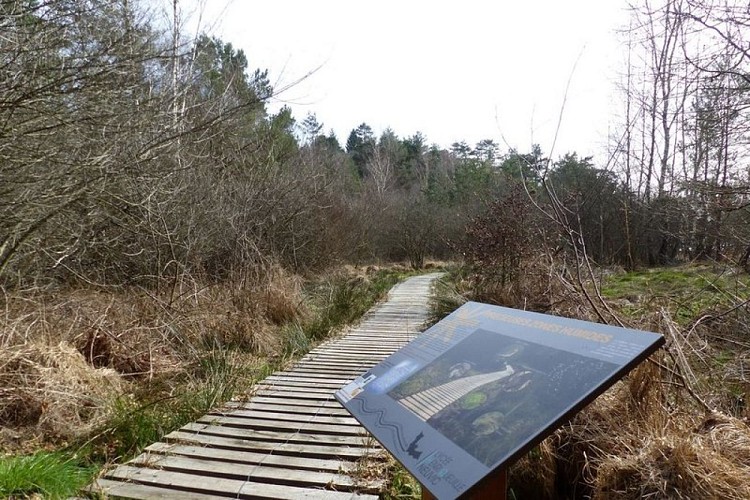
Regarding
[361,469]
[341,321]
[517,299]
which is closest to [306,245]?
[341,321]

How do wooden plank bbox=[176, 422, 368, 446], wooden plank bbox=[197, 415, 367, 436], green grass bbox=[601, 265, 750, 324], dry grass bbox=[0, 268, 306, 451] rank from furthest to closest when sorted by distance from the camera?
1. green grass bbox=[601, 265, 750, 324]
2. dry grass bbox=[0, 268, 306, 451]
3. wooden plank bbox=[197, 415, 367, 436]
4. wooden plank bbox=[176, 422, 368, 446]

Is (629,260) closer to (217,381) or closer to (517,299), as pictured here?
(517,299)

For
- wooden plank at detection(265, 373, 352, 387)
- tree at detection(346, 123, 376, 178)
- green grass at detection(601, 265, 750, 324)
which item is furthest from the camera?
tree at detection(346, 123, 376, 178)

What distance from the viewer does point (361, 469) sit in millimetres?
3225

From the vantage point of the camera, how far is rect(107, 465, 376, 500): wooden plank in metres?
2.92

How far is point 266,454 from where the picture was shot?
11.4ft

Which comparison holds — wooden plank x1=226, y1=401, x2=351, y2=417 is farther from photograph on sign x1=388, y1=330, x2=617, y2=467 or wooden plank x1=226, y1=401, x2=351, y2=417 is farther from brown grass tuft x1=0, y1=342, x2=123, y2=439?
photograph on sign x1=388, y1=330, x2=617, y2=467

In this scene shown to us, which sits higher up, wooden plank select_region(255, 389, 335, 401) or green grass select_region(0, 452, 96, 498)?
green grass select_region(0, 452, 96, 498)

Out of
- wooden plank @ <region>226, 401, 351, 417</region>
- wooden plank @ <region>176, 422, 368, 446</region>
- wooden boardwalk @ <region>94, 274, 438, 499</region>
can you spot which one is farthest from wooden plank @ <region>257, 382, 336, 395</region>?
wooden plank @ <region>176, 422, 368, 446</region>

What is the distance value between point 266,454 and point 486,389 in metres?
1.95

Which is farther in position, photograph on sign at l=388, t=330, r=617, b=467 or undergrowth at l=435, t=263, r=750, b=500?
undergrowth at l=435, t=263, r=750, b=500

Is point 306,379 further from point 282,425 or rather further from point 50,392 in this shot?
point 50,392

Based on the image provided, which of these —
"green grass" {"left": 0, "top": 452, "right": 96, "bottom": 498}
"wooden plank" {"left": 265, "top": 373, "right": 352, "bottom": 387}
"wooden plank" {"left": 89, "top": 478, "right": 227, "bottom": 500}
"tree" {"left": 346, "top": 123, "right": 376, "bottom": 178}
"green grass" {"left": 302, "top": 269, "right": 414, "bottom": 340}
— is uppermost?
"tree" {"left": 346, "top": 123, "right": 376, "bottom": 178}

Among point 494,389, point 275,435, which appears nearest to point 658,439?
point 494,389
